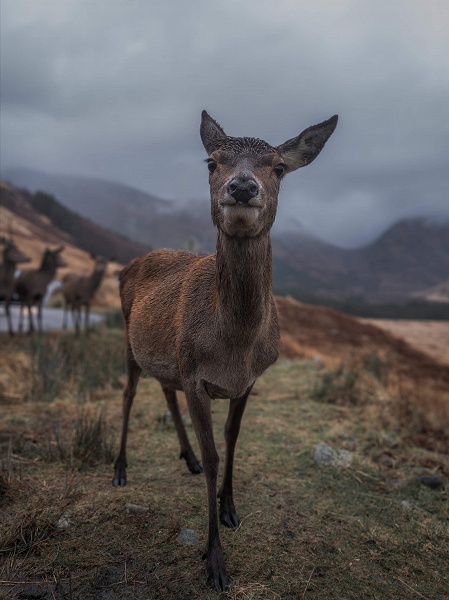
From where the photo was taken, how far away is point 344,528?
3951 millimetres

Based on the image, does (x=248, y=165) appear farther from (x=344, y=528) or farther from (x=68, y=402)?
(x=68, y=402)

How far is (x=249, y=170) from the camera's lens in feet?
9.77

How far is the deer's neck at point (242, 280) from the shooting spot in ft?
10.3

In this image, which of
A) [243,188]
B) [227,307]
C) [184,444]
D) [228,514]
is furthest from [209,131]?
[228,514]

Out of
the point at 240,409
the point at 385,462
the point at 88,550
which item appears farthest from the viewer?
the point at 385,462

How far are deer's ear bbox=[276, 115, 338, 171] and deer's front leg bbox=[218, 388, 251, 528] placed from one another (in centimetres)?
196

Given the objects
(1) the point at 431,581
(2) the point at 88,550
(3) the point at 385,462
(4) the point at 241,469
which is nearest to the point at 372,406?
(3) the point at 385,462

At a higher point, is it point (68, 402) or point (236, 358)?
point (236, 358)

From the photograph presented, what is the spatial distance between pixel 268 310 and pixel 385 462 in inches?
122

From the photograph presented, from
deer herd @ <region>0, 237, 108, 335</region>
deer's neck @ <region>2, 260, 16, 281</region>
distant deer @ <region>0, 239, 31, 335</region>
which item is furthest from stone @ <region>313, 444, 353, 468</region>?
deer's neck @ <region>2, 260, 16, 281</region>

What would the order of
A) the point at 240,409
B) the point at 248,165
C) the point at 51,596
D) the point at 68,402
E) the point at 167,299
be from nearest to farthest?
1. the point at 51,596
2. the point at 248,165
3. the point at 240,409
4. the point at 167,299
5. the point at 68,402

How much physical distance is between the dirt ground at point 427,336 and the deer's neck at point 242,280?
17337mm

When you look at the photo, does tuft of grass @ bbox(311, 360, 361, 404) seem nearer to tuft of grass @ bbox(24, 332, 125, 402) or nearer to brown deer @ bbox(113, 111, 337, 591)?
tuft of grass @ bbox(24, 332, 125, 402)

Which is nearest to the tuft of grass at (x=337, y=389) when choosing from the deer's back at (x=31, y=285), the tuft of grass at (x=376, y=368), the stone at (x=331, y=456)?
the tuft of grass at (x=376, y=368)
